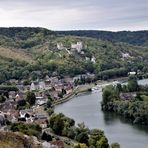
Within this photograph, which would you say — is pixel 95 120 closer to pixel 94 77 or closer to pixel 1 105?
pixel 1 105

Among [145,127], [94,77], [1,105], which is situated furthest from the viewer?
[94,77]

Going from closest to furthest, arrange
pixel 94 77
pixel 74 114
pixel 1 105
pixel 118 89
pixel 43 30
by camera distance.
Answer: pixel 74 114
pixel 1 105
pixel 118 89
pixel 94 77
pixel 43 30

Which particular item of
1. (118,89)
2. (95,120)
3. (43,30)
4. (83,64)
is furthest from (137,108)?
(43,30)

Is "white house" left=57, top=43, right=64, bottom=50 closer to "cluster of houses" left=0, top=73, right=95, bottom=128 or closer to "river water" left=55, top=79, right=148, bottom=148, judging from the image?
"cluster of houses" left=0, top=73, right=95, bottom=128

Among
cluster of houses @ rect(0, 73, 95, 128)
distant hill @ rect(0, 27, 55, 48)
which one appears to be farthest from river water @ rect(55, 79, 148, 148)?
distant hill @ rect(0, 27, 55, 48)

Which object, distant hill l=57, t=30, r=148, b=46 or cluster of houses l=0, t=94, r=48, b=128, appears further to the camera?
distant hill l=57, t=30, r=148, b=46

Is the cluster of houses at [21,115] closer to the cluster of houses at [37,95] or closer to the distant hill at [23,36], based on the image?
the cluster of houses at [37,95]

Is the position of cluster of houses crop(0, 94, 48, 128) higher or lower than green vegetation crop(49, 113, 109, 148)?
lower
